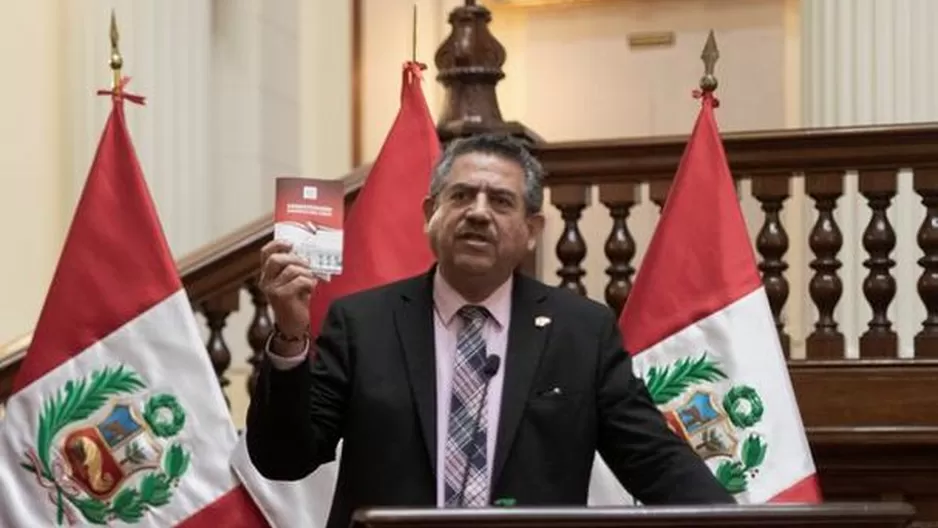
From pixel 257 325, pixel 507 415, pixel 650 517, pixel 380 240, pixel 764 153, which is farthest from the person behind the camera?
pixel 257 325

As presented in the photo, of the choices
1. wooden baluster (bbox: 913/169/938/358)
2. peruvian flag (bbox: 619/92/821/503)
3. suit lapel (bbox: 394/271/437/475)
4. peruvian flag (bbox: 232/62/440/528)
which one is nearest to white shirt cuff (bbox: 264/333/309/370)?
suit lapel (bbox: 394/271/437/475)

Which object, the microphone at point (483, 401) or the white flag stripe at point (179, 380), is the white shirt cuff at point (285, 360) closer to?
the microphone at point (483, 401)

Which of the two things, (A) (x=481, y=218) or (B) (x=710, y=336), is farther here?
(B) (x=710, y=336)

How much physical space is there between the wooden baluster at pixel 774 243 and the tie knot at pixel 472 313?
1474 mm

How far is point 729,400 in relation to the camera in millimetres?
3516

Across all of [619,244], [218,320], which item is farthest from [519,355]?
[218,320]

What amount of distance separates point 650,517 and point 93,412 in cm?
199

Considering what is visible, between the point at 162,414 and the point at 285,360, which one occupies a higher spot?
the point at 285,360

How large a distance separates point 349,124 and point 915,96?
2.31 meters

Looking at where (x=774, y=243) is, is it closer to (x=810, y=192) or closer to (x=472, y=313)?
(x=810, y=192)

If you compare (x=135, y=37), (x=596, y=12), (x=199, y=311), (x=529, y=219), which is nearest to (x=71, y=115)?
(x=135, y=37)

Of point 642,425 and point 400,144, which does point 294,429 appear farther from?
point 400,144

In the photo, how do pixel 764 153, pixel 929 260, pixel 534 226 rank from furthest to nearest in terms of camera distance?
pixel 764 153 → pixel 929 260 → pixel 534 226

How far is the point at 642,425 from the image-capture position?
2479 mm
